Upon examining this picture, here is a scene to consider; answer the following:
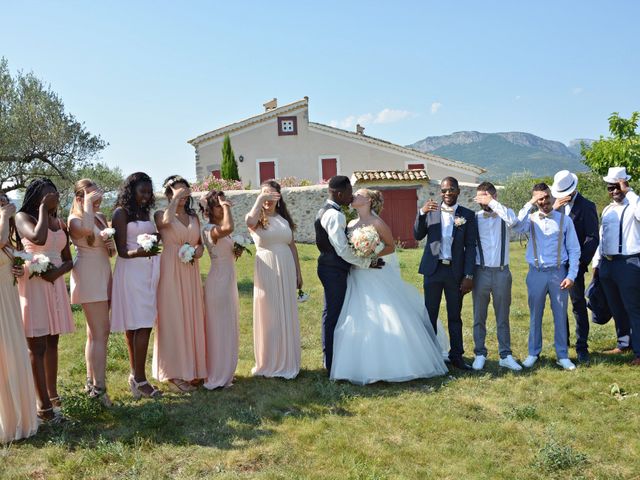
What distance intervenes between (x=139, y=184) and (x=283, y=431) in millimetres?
2917

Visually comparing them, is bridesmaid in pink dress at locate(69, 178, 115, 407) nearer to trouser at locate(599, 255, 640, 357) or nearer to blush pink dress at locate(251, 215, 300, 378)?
blush pink dress at locate(251, 215, 300, 378)

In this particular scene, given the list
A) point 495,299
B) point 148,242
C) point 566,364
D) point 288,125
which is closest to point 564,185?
point 495,299

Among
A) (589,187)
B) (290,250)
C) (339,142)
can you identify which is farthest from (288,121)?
(290,250)

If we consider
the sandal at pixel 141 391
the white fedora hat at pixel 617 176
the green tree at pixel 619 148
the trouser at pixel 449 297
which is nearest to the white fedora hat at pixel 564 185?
the white fedora hat at pixel 617 176

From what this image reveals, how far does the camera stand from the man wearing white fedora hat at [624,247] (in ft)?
22.6

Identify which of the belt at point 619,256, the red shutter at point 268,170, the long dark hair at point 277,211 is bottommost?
the belt at point 619,256

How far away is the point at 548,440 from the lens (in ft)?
15.5

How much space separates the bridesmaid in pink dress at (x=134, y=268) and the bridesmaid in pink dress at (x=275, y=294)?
1.25 m

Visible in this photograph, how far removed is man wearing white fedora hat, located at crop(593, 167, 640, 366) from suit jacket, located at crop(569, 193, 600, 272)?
130 mm

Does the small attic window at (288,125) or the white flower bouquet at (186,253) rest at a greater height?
the small attic window at (288,125)

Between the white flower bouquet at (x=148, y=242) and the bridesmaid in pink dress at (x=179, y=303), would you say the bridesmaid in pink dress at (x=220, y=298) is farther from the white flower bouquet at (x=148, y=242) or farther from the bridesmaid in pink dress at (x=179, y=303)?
the white flower bouquet at (x=148, y=242)

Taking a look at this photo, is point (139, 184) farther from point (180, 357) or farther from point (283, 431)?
point (283, 431)

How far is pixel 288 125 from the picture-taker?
109ft

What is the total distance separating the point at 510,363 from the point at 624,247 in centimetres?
198
